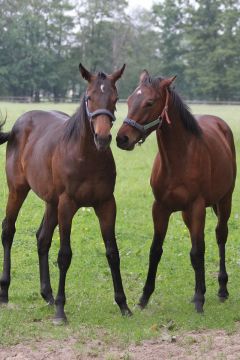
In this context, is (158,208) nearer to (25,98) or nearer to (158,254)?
(158,254)

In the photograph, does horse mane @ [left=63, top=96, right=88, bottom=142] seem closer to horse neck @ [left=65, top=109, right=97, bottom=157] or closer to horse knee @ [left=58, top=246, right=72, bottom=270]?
horse neck @ [left=65, top=109, right=97, bottom=157]

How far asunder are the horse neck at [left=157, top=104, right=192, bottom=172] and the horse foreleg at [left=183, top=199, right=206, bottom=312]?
465 mm

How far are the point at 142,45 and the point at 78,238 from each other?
62.2 metres

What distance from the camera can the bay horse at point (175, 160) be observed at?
539 centimetres

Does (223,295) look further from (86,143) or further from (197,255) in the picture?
(86,143)

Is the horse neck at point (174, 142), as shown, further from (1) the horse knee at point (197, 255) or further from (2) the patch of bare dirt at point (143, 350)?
(2) the patch of bare dirt at point (143, 350)

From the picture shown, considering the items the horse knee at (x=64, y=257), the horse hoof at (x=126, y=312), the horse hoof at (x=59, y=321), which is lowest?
the horse hoof at (x=59, y=321)

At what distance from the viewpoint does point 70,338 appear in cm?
510

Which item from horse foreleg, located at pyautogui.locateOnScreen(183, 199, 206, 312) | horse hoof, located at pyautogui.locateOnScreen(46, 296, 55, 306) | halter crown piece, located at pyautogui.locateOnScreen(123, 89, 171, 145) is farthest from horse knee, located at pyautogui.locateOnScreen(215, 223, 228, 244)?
horse hoof, located at pyautogui.locateOnScreen(46, 296, 55, 306)

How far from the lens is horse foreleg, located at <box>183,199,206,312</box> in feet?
18.8

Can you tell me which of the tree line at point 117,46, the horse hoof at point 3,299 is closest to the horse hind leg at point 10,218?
the horse hoof at point 3,299

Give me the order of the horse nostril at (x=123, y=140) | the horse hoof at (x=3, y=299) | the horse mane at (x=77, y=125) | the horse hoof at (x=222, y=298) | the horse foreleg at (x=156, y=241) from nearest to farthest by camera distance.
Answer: the horse nostril at (x=123, y=140) < the horse mane at (x=77, y=125) < the horse foreleg at (x=156, y=241) < the horse hoof at (x=3, y=299) < the horse hoof at (x=222, y=298)

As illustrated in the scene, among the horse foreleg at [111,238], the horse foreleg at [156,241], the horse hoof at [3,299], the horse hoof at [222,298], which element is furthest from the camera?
the horse hoof at [222,298]

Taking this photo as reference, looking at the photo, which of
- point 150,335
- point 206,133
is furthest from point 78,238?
point 150,335
